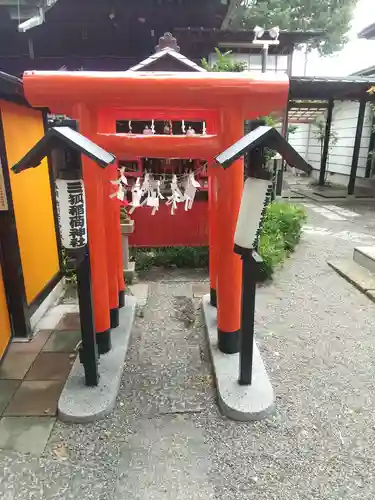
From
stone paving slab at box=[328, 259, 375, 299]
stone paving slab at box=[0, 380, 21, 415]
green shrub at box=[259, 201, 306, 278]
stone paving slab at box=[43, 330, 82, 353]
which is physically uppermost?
green shrub at box=[259, 201, 306, 278]

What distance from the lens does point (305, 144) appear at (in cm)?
2314

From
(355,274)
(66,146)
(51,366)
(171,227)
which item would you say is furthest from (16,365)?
(355,274)

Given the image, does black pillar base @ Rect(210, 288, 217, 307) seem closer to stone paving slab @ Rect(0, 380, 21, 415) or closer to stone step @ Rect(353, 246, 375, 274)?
stone paving slab @ Rect(0, 380, 21, 415)

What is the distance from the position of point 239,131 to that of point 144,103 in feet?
2.85

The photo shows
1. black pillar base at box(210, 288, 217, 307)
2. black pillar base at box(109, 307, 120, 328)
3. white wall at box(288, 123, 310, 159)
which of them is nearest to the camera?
black pillar base at box(109, 307, 120, 328)

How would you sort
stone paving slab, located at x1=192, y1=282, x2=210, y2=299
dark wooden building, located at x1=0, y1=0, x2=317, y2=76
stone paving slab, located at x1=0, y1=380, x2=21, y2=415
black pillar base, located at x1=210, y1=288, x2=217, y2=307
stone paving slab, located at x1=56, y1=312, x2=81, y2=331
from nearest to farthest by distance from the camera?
stone paving slab, located at x1=0, y1=380, x2=21, y2=415 < stone paving slab, located at x1=56, y1=312, x2=81, y2=331 < black pillar base, located at x1=210, y1=288, x2=217, y2=307 < stone paving slab, located at x1=192, y1=282, x2=210, y2=299 < dark wooden building, located at x1=0, y1=0, x2=317, y2=76

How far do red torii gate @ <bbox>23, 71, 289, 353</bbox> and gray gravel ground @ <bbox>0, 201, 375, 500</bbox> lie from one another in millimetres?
606

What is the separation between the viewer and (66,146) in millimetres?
2664

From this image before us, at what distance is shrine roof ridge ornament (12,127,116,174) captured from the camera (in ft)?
7.79

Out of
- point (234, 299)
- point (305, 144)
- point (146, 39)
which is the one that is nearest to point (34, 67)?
point (146, 39)

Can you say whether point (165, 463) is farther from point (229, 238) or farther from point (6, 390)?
point (229, 238)

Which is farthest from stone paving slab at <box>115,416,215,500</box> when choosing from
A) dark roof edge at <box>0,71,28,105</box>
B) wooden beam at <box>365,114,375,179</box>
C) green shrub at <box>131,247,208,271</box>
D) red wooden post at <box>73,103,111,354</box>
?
wooden beam at <box>365,114,375,179</box>

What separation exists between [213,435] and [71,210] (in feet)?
6.80

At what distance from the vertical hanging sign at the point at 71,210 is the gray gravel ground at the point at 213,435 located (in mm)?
1492
